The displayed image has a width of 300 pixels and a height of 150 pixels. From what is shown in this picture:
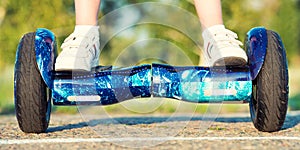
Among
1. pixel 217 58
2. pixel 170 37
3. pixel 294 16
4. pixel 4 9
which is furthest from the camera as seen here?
pixel 294 16

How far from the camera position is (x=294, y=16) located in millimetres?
45875

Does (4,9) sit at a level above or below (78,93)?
above

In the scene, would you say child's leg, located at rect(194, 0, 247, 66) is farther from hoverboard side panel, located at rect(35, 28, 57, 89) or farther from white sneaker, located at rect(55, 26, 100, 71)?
hoverboard side panel, located at rect(35, 28, 57, 89)

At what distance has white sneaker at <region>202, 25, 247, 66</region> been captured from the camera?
10.4 feet

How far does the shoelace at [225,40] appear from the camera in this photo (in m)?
3.28

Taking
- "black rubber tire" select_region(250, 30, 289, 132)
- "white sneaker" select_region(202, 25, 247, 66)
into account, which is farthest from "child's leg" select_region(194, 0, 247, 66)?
"black rubber tire" select_region(250, 30, 289, 132)

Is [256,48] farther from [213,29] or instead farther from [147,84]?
[147,84]

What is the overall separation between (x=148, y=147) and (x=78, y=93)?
586 millimetres

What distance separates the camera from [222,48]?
127 inches

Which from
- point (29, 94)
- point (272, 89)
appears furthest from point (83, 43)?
point (272, 89)

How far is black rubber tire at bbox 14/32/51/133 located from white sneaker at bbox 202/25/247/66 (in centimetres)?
93

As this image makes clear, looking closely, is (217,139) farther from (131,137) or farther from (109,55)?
(109,55)

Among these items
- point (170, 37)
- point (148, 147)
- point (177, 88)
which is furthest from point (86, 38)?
point (170, 37)

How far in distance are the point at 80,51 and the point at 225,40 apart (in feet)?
2.63
